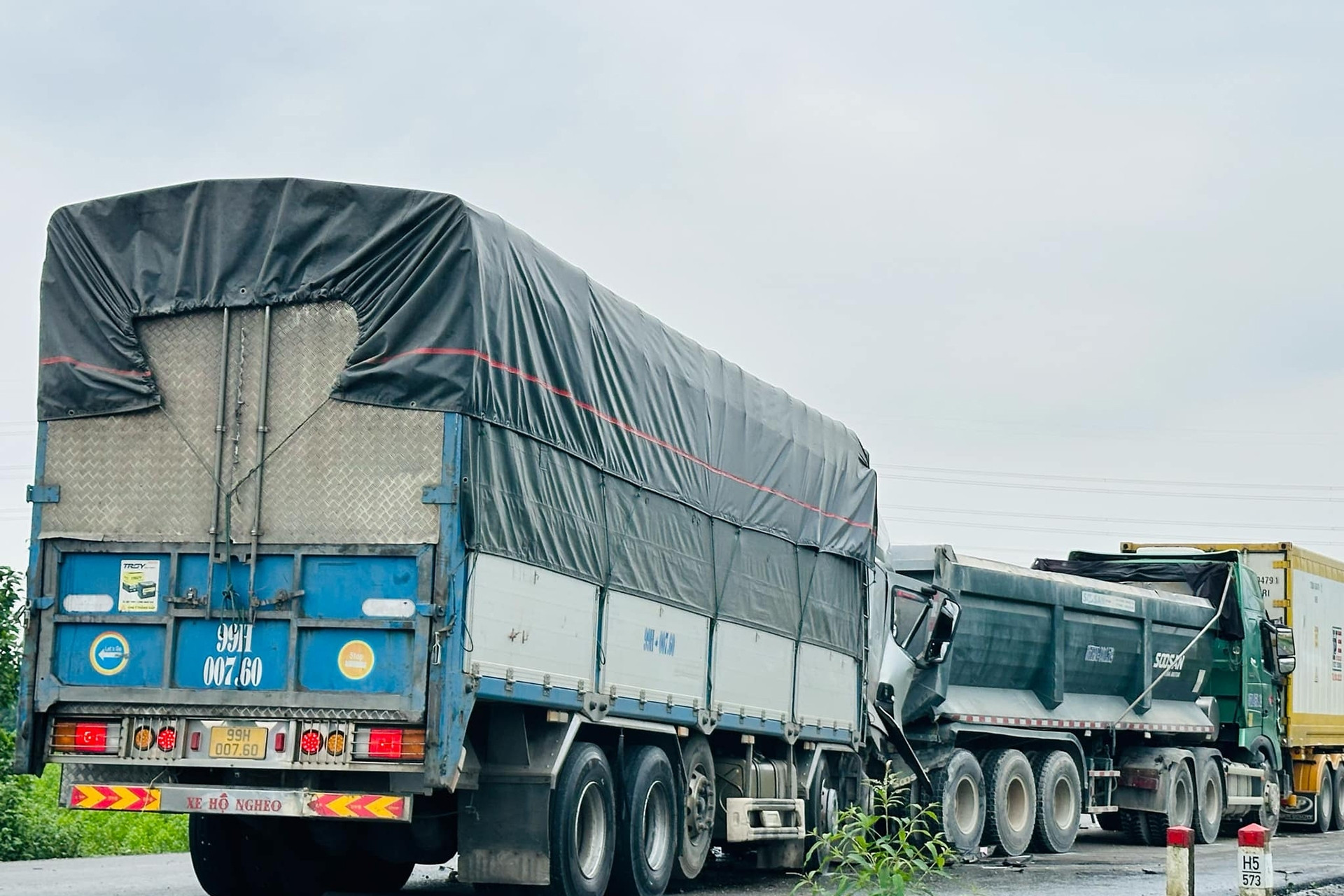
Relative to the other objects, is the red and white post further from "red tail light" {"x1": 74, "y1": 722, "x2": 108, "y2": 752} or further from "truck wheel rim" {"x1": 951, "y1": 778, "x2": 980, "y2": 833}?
"truck wheel rim" {"x1": 951, "y1": 778, "x2": 980, "y2": 833}

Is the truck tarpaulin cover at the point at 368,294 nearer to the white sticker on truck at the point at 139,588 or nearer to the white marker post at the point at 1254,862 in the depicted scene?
the white sticker on truck at the point at 139,588

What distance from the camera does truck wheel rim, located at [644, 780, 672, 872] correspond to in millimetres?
11930

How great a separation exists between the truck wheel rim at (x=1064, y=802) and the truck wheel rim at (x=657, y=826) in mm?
8574

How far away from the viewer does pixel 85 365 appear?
10391 millimetres

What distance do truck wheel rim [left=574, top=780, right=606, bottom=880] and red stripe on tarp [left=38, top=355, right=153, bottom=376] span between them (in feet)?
11.9

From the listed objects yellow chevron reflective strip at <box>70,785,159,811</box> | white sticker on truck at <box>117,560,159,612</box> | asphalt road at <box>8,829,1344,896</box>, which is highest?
white sticker on truck at <box>117,560,159,612</box>

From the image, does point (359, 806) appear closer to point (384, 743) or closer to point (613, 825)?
point (384, 743)

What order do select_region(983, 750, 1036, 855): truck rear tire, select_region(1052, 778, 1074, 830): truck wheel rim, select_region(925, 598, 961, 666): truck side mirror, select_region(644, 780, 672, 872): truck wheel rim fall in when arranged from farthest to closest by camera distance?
select_region(1052, 778, 1074, 830): truck wheel rim → select_region(983, 750, 1036, 855): truck rear tire → select_region(925, 598, 961, 666): truck side mirror → select_region(644, 780, 672, 872): truck wheel rim

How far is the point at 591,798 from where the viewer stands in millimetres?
11086

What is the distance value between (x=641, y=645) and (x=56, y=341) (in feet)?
13.7

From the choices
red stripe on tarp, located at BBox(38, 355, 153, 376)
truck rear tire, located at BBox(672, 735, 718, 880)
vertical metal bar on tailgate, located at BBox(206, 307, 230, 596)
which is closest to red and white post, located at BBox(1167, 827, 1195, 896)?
truck rear tire, located at BBox(672, 735, 718, 880)

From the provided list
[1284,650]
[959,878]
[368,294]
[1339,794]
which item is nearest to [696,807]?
[959,878]

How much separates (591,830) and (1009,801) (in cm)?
898

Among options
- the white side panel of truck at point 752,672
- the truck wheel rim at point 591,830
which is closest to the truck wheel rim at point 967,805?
the white side panel of truck at point 752,672
